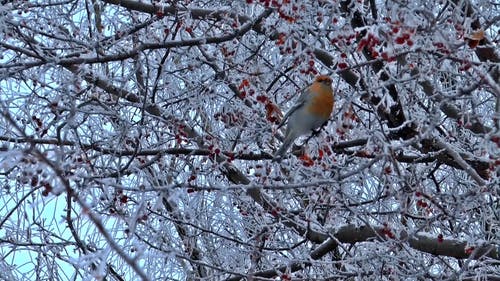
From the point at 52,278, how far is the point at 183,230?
1244 millimetres

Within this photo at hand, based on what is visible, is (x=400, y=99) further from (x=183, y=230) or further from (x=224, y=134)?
(x=183, y=230)

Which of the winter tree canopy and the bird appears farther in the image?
the bird

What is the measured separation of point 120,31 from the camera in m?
6.50

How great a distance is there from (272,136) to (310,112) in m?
0.43

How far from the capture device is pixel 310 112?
5898 millimetres

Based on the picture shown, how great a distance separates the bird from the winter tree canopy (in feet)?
0.43

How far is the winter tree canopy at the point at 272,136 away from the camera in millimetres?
4672

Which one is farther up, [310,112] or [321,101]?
[321,101]

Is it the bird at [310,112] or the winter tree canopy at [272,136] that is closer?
the winter tree canopy at [272,136]

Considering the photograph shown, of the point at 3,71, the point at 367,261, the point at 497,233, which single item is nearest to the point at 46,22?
the point at 3,71

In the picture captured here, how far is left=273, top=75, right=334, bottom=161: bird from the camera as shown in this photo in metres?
5.91

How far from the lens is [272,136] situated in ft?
20.4

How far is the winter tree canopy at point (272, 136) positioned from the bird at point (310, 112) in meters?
0.13

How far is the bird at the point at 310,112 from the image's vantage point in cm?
591
